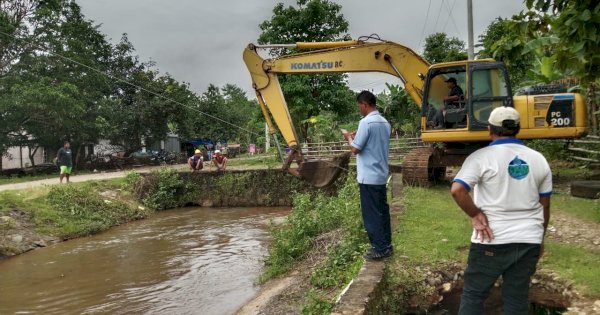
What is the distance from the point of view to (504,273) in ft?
9.78

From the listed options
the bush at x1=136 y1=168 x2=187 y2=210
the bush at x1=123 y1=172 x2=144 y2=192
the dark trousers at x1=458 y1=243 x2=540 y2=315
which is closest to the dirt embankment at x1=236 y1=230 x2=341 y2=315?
the dark trousers at x1=458 y1=243 x2=540 y2=315

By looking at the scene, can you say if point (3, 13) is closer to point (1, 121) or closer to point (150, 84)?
point (1, 121)

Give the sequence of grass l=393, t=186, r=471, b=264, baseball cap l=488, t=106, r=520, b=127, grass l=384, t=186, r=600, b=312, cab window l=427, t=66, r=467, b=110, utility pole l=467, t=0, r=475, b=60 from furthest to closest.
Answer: utility pole l=467, t=0, r=475, b=60
cab window l=427, t=66, r=467, b=110
grass l=393, t=186, r=471, b=264
grass l=384, t=186, r=600, b=312
baseball cap l=488, t=106, r=520, b=127

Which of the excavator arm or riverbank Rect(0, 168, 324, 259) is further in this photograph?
riverbank Rect(0, 168, 324, 259)

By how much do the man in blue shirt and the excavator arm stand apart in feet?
19.4

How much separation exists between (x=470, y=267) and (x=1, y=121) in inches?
915

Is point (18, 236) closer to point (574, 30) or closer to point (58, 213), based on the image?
point (58, 213)

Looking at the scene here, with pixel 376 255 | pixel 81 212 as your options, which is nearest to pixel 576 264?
pixel 376 255

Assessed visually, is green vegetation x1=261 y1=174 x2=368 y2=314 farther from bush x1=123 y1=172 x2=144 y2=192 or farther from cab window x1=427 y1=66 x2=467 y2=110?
bush x1=123 y1=172 x2=144 y2=192

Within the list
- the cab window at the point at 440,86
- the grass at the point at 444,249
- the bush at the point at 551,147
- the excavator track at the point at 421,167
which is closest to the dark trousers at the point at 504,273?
the grass at the point at 444,249

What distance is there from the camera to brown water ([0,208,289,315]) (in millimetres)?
7234

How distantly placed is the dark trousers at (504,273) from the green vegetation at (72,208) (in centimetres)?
1196

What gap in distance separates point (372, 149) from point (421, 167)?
613 centimetres

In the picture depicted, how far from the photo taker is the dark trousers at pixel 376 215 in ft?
15.9
